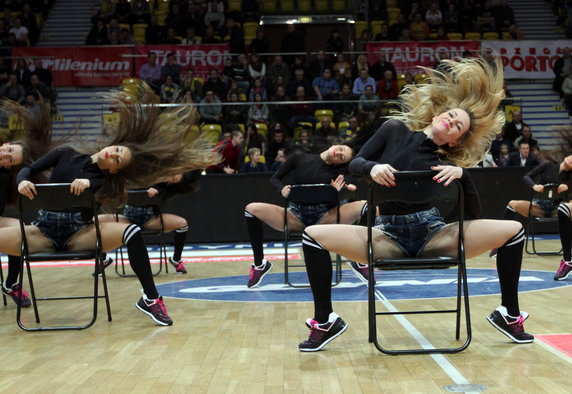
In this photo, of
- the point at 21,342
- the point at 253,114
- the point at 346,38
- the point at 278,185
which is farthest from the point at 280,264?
the point at 346,38

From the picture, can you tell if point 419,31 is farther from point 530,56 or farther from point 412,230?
point 412,230

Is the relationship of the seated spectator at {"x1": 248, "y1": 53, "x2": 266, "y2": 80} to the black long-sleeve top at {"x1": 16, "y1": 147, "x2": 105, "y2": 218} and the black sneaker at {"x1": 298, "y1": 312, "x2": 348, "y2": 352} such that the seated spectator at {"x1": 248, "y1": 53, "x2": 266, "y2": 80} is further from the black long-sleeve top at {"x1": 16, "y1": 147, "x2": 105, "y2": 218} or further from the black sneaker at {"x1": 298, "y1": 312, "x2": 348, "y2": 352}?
the black sneaker at {"x1": 298, "y1": 312, "x2": 348, "y2": 352}

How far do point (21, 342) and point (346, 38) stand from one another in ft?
58.5

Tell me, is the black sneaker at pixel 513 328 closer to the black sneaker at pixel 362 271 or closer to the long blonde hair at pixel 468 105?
the long blonde hair at pixel 468 105

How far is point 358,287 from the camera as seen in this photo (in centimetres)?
742

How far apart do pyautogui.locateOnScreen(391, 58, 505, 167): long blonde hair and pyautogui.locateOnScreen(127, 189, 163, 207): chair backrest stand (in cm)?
479

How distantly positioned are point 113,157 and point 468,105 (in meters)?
2.69

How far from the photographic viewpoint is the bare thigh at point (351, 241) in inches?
175

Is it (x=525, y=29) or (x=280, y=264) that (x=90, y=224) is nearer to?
(x=280, y=264)

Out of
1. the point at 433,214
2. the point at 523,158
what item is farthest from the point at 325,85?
the point at 433,214

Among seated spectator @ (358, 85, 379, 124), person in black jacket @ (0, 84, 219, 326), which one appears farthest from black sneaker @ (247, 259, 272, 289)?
seated spectator @ (358, 85, 379, 124)

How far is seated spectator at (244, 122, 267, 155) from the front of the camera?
514 inches

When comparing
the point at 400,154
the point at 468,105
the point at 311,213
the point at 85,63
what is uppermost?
the point at 85,63

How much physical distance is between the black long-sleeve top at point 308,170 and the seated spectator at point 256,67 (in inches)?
315
